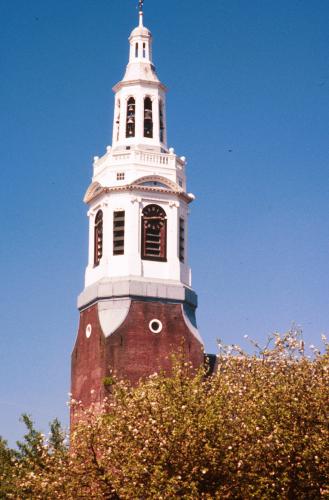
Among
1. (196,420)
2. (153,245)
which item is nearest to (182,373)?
(196,420)

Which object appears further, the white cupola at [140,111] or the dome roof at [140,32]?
the dome roof at [140,32]

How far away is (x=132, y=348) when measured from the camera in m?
51.9

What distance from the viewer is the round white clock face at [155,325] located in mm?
52969

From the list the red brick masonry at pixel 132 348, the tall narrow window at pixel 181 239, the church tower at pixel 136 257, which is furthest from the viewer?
the tall narrow window at pixel 181 239

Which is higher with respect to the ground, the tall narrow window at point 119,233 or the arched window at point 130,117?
the arched window at point 130,117

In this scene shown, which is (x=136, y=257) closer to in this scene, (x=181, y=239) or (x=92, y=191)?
(x=181, y=239)

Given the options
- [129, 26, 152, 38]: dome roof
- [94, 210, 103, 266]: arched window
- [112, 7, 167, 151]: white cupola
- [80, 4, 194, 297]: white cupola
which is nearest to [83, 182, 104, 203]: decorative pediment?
[80, 4, 194, 297]: white cupola

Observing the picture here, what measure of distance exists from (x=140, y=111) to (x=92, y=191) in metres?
5.85

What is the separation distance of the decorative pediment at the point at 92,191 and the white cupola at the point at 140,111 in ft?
9.63

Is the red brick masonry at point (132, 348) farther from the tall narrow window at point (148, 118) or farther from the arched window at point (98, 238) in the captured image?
the tall narrow window at point (148, 118)

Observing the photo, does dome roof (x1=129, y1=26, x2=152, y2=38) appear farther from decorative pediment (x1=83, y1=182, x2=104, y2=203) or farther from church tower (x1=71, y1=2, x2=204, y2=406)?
decorative pediment (x1=83, y1=182, x2=104, y2=203)

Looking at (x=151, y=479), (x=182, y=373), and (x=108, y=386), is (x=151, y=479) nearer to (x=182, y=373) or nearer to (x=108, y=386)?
(x=182, y=373)

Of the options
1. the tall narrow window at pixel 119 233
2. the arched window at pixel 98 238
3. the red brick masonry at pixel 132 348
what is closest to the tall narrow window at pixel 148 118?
the arched window at pixel 98 238

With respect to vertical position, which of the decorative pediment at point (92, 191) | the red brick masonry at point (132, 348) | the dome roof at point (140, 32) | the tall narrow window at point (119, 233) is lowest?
the red brick masonry at point (132, 348)
